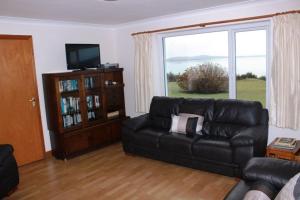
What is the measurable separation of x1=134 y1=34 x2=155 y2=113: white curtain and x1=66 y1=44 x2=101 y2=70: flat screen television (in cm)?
78

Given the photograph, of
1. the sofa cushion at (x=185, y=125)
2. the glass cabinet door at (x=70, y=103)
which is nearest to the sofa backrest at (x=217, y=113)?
the sofa cushion at (x=185, y=125)

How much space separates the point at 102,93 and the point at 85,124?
2.26ft

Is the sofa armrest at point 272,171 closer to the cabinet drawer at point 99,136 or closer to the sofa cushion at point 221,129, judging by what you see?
the sofa cushion at point 221,129

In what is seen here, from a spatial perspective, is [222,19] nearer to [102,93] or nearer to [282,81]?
[282,81]

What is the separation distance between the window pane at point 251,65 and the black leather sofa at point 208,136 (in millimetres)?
412

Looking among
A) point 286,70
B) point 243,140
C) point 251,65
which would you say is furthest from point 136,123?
point 286,70

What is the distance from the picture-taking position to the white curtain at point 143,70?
513 cm

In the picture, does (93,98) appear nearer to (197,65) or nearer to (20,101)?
(20,101)

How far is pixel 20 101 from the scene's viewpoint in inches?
169

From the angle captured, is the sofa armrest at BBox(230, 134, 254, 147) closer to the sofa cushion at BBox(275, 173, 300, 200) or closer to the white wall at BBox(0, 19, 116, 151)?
the sofa cushion at BBox(275, 173, 300, 200)

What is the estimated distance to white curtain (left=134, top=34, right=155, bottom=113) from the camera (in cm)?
513

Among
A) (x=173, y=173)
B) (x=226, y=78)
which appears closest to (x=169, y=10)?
(x=226, y=78)

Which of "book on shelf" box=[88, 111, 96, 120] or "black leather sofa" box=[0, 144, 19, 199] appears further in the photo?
"book on shelf" box=[88, 111, 96, 120]

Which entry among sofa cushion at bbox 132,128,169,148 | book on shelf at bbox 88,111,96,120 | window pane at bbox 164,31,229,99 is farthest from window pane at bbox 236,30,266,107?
book on shelf at bbox 88,111,96,120
